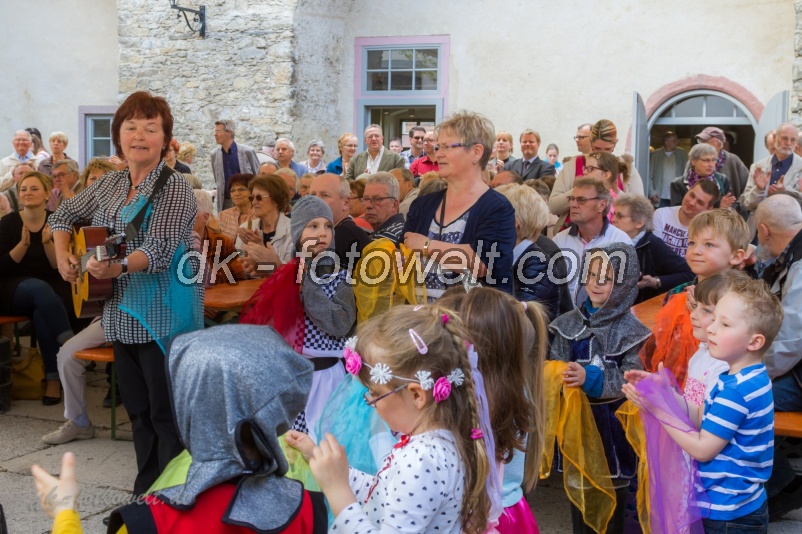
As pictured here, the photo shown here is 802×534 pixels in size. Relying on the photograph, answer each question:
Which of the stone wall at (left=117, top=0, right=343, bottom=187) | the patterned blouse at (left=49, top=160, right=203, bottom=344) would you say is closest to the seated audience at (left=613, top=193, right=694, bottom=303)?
the patterned blouse at (left=49, top=160, right=203, bottom=344)

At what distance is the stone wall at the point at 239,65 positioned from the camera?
13.0 m

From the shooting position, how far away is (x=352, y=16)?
14.1 metres

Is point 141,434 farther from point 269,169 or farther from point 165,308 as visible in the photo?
point 269,169

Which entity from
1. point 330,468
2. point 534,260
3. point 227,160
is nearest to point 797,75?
point 227,160

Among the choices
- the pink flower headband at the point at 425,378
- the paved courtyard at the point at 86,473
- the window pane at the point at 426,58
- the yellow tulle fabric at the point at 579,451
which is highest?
the window pane at the point at 426,58

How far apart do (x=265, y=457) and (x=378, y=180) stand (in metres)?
4.14

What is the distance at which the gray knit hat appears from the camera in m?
4.20

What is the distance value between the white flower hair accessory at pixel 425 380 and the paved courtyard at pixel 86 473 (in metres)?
2.28

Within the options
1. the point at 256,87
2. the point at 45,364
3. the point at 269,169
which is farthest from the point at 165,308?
the point at 256,87

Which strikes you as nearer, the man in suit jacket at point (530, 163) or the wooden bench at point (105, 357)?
the wooden bench at point (105, 357)

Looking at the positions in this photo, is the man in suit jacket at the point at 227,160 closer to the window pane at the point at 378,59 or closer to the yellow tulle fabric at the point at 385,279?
the window pane at the point at 378,59

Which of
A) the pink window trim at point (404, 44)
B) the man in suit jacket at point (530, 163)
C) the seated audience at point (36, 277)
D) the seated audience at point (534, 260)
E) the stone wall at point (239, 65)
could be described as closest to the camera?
the seated audience at point (534, 260)

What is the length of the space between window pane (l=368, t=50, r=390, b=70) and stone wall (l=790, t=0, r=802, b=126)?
19.5ft

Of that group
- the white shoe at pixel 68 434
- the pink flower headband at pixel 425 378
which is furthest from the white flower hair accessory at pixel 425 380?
the white shoe at pixel 68 434
